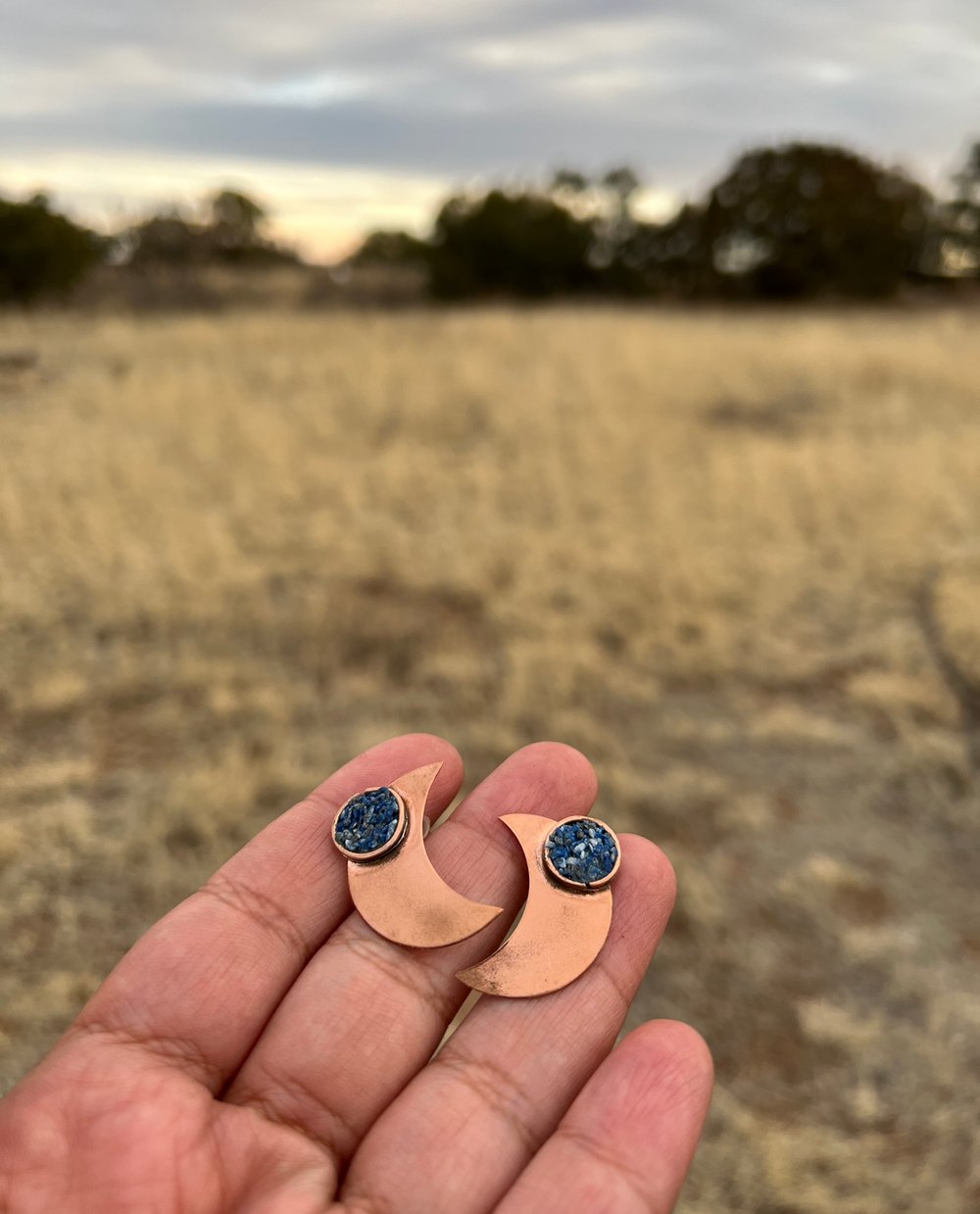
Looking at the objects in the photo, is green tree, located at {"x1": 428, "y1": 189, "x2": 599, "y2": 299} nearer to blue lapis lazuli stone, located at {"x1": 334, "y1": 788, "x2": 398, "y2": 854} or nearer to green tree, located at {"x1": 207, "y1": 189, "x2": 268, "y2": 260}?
green tree, located at {"x1": 207, "y1": 189, "x2": 268, "y2": 260}

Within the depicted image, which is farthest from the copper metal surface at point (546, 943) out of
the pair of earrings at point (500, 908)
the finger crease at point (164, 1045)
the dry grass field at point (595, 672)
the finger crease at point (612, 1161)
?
the dry grass field at point (595, 672)

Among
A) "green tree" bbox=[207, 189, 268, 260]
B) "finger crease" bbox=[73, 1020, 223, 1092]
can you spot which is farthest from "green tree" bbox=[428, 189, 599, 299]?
"finger crease" bbox=[73, 1020, 223, 1092]

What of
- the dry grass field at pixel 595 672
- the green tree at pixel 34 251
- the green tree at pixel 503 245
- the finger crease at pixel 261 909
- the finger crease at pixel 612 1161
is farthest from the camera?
the green tree at pixel 503 245

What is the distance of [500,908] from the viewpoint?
2252 mm

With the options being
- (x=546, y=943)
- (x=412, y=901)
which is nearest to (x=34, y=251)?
(x=412, y=901)

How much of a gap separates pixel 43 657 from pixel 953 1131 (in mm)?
4295

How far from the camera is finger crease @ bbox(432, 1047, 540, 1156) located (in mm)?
1865

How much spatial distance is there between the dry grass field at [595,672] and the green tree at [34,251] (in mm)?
5824

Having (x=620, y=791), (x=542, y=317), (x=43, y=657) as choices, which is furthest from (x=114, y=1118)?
(x=542, y=317)

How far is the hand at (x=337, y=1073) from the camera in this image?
1.71 meters

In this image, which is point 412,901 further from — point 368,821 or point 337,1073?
point 337,1073

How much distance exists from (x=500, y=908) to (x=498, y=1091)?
438 millimetres

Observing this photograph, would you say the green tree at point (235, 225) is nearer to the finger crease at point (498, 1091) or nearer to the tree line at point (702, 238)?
the tree line at point (702, 238)

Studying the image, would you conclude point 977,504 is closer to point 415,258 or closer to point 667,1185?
point 667,1185
